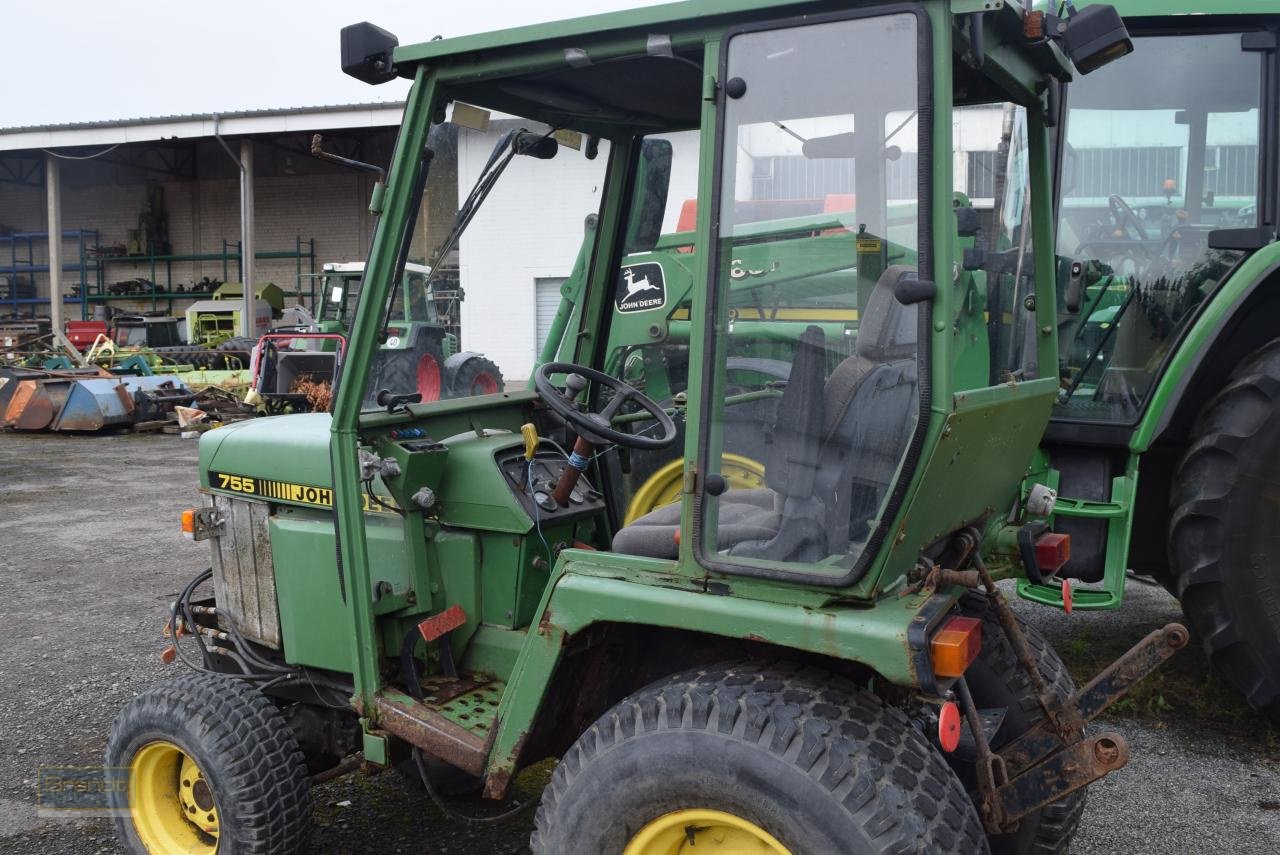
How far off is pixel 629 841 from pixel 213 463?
6.20 feet

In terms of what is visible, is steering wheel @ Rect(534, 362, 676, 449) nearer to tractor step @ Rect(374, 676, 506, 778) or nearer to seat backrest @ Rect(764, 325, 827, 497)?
seat backrest @ Rect(764, 325, 827, 497)

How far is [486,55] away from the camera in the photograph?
2508 millimetres

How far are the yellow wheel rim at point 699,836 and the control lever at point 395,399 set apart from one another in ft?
4.23

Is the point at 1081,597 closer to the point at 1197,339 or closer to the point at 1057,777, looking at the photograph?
the point at 1197,339

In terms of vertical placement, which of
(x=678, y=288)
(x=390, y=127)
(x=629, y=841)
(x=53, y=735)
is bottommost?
(x=53, y=735)

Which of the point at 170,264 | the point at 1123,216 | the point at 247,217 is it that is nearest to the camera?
the point at 1123,216

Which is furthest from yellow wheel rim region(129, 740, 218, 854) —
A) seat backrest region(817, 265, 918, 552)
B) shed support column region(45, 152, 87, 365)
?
shed support column region(45, 152, 87, 365)

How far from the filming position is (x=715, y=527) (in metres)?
2.19

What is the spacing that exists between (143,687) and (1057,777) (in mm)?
3818

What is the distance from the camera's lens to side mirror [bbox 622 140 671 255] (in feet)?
11.1

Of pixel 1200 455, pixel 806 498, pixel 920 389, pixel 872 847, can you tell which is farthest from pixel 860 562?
pixel 1200 455

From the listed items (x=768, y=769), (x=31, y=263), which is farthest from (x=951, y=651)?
(x=31, y=263)

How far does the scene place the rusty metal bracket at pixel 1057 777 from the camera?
221 centimetres

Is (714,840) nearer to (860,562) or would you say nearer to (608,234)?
(860,562)
